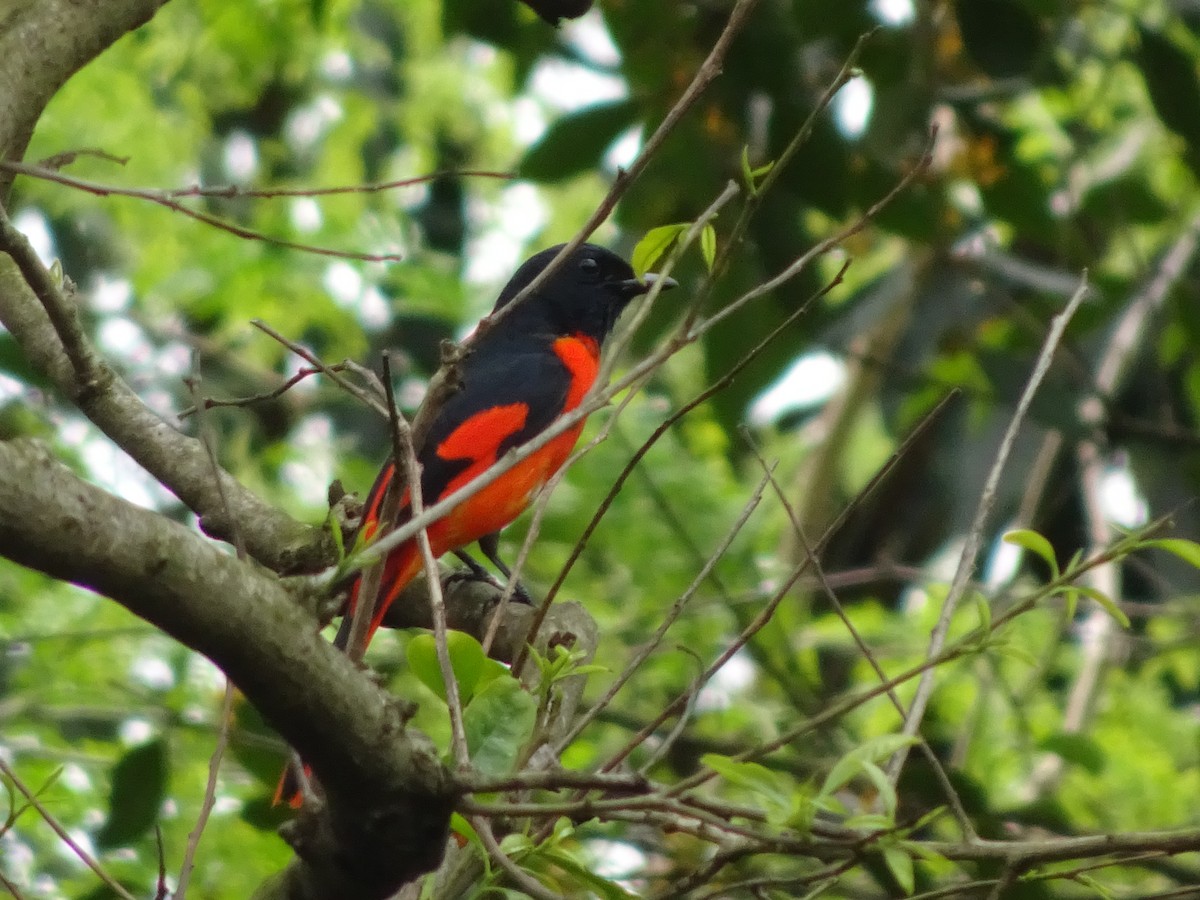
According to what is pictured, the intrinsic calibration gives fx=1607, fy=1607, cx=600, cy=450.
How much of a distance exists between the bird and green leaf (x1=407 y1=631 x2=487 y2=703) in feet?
4.88

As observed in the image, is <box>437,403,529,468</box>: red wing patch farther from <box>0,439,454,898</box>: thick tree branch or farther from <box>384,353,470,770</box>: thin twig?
<box>0,439,454,898</box>: thick tree branch

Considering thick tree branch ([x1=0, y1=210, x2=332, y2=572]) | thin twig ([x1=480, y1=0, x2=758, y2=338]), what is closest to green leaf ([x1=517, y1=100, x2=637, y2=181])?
thick tree branch ([x1=0, y1=210, x2=332, y2=572])

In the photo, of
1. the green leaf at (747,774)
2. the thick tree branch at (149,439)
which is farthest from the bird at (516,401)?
the green leaf at (747,774)

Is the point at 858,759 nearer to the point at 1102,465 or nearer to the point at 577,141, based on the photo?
the point at 577,141

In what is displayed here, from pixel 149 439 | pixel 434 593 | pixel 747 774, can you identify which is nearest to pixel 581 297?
pixel 149 439

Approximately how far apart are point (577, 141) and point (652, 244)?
219 cm

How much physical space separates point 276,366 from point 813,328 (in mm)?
3952

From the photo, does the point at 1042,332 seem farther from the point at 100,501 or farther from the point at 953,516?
the point at 100,501

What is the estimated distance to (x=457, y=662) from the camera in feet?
5.95

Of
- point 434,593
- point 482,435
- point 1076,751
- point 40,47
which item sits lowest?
point 434,593

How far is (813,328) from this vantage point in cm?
443

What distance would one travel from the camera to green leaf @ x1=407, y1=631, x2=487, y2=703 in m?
1.80

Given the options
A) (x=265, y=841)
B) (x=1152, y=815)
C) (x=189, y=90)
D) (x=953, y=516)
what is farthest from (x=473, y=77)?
(x=265, y=841)

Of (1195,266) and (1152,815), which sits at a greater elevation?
(1195,266)
